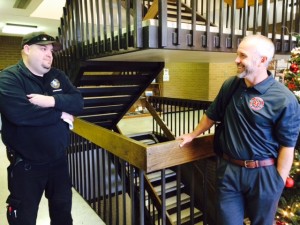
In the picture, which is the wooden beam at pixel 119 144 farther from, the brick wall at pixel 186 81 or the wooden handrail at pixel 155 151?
the brick wall at pixel 186 81

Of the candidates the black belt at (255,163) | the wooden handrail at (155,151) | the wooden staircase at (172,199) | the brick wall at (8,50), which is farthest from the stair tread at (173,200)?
the brick wall at (8,50)

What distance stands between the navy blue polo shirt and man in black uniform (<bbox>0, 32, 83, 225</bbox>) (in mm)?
1109

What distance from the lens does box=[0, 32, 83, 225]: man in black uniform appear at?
60.4 inches

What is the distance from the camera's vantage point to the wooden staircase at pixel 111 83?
3291 millimetres

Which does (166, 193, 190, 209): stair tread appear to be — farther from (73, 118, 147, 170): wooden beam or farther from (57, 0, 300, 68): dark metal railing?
(57, 0, 300, 68): dark metal railing

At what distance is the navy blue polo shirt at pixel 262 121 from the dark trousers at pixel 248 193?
9 cm

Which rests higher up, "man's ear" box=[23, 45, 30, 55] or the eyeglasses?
the eyeglasses

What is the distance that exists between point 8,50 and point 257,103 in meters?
7.41

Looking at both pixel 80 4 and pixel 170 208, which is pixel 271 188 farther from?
pixel 170 208

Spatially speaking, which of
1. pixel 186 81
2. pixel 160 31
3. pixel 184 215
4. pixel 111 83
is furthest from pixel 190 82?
pixel 160 31

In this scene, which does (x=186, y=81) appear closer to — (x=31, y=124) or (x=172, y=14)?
(x=172, y=14)

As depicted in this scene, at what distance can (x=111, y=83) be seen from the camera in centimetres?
360

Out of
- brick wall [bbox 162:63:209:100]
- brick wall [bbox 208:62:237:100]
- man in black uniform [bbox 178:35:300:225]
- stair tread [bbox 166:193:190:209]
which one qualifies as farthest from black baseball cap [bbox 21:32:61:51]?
brick wall [bbox 162:63:209:100]

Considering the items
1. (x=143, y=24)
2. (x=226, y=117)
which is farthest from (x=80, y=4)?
(x=226, y=117)
